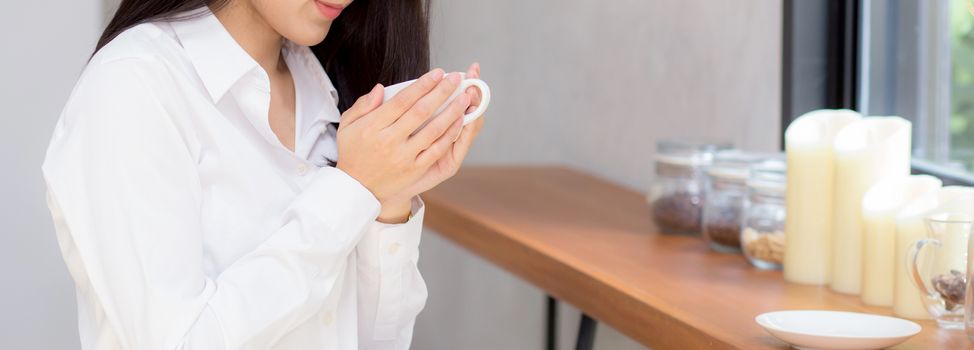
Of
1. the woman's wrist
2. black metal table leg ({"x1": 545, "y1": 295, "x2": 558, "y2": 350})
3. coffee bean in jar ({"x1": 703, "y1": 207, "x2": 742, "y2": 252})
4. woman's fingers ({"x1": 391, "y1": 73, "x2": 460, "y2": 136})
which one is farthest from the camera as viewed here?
black metal table leg ({"x1": 545, "y1": 295, "x2": 558, "y2": 350})

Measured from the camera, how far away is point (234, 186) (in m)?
1.26

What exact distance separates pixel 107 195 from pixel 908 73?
1476 mm

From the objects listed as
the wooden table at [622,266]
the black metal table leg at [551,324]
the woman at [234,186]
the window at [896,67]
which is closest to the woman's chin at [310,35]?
the woman at [234,186]

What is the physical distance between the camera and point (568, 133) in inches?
127

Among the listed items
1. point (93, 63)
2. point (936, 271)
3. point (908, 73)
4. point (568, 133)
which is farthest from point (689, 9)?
point (93, 63)

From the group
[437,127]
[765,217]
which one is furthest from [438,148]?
[765,217]

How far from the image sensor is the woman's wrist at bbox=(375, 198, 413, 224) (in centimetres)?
131

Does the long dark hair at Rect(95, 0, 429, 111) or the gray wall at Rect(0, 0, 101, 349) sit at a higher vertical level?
the long dark hair at Rect(95, 0, 429, 111)

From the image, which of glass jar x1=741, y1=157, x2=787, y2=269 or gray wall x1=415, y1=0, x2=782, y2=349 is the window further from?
glass jar x1=741, y1=157, x2=787, y2=269

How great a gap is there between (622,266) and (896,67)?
0.69 metres

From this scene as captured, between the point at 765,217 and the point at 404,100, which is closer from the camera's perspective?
the point at 404,100

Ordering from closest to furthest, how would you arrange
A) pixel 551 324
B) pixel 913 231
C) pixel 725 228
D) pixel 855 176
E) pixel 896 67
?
pixel 913 231 < pixel 855 176 < pixel 725 228 < pixel 896 67 < pixel 551 324

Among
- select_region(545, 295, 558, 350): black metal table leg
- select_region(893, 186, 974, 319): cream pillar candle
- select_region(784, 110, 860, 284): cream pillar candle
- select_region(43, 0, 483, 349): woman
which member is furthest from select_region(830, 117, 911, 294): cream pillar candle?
select_region(545, 295, 558, 350): black metal table leg

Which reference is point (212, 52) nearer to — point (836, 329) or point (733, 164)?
point (836, 329)
